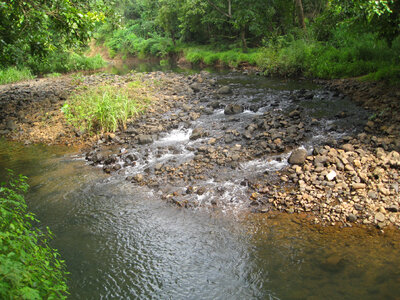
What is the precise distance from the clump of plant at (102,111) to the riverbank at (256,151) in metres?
0.46

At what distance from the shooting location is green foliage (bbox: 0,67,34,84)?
23719mm

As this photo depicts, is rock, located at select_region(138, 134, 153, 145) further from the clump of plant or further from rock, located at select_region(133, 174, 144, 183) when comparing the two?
rock, located at select_region(133, 174, 144, 183)

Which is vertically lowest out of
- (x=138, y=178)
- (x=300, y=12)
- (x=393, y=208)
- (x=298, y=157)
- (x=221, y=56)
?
(x=138, y=178)

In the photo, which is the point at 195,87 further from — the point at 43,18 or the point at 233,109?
the point at 43,18

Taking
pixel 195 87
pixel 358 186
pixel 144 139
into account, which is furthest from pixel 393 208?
pixel 195 87

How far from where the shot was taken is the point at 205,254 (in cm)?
586

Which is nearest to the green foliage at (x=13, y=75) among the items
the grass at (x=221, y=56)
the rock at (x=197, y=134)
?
the grass at (x=221, y=56)

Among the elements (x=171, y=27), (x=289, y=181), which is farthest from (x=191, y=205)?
(x=171, y=27)

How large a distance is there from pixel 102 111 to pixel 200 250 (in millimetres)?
8081

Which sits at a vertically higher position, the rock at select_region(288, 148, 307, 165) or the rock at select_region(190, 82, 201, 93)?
the rock at select_region(190, 82, 201, 93)

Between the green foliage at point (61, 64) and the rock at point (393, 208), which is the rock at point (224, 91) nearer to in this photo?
the rock at point (393, 208)

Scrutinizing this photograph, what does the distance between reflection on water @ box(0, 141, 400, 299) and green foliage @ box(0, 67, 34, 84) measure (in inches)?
794

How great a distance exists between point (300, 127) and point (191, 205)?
5078mm

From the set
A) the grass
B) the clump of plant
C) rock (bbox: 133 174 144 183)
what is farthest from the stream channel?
the grass
